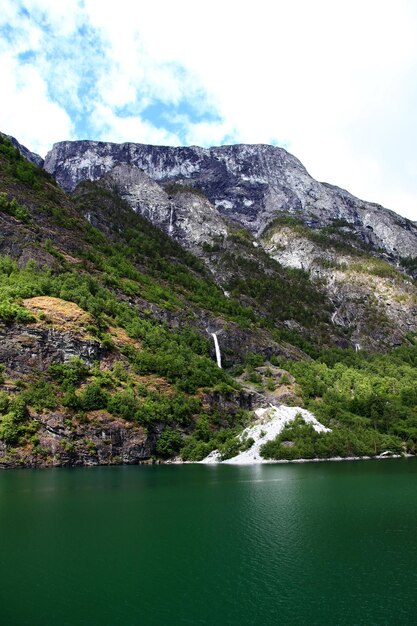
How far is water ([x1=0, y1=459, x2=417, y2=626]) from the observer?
21.5m

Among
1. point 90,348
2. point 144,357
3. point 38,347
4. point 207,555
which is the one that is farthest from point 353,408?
point 207,555

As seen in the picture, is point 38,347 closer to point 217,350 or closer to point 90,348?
point 90,348

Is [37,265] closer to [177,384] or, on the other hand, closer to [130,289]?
[130,289]

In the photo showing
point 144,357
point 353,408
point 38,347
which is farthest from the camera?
point 353,408

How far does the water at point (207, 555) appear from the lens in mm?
21500

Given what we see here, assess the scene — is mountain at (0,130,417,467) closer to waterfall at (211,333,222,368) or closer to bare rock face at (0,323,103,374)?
bare rock face at (0,323,103,374)

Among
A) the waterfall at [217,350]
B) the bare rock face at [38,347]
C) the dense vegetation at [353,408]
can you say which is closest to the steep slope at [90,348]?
the bare rock face at [38,347]

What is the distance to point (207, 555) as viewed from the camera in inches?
1161

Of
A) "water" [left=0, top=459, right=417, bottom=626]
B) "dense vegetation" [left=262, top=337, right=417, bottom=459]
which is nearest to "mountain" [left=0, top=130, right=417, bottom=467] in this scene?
"dense vegetation" [left=262, top=337, right=417, bottom=459]

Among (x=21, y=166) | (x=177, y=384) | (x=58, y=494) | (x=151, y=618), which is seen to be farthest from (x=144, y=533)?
(x=21, y=166)

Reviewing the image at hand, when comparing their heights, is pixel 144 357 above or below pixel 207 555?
above

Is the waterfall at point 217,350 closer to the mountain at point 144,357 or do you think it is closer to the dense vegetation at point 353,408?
the mountain at point 144,357

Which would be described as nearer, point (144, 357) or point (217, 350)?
point (144, 357)

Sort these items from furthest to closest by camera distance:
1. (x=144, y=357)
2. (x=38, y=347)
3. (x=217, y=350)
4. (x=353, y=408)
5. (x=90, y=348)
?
(x=217, y=350)
(x=353, y=408)
(x=144, y=357)
(x=90, y=348)
(x=38, y=347)
